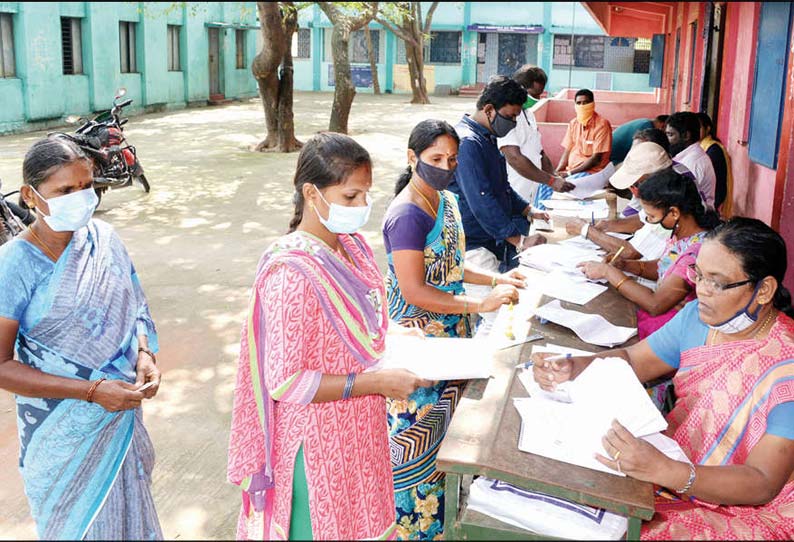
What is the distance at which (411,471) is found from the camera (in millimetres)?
2822

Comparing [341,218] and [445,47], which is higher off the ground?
[445,47]

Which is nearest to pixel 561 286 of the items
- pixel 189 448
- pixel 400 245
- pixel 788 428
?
pixel 400 245

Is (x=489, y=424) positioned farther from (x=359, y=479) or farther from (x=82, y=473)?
(x=82, y=473)

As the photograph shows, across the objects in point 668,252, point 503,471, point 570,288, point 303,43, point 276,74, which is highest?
point 303,43

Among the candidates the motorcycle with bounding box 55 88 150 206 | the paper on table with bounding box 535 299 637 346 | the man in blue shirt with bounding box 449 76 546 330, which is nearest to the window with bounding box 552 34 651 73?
the motorcycle with bounding box 55 88 150 206

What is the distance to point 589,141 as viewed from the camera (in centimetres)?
747

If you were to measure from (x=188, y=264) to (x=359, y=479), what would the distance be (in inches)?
208

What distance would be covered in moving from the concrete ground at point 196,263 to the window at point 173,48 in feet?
13.3

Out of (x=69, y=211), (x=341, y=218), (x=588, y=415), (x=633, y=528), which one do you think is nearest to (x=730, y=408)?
(x=588, y=415)

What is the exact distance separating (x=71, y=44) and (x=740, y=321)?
17757mm

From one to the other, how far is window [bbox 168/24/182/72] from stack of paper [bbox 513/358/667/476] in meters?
21.6

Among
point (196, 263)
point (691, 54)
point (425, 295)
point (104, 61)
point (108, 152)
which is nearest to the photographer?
point (425, 295)

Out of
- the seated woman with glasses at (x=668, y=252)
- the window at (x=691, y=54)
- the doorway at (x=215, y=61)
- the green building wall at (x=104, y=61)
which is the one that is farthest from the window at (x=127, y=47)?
the seated woman with glasses at (x=668, y=252)

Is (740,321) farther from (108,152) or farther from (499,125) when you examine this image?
(108,152)
